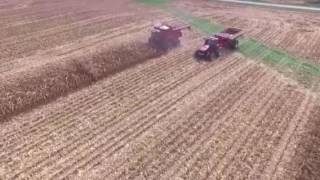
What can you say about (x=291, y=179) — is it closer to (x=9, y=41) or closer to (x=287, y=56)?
(x=287, y=56)

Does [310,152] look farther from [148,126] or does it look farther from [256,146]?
[148,126]

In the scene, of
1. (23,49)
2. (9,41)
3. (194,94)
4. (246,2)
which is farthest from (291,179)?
(246,2)

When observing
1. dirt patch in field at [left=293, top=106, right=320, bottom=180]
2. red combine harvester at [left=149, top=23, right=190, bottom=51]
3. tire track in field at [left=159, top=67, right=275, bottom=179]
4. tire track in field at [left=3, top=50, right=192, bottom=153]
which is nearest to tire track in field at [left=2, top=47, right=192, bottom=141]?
tire track in field at [left=3, top=50, right=192, bottom=153]

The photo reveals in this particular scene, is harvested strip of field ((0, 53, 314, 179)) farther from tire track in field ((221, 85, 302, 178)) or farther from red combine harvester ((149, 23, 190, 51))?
red combine harvester ((149, 23, 190, 51))

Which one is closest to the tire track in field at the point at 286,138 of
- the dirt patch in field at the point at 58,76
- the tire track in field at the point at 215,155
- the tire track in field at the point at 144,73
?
the tire track in field at the point at 215,155

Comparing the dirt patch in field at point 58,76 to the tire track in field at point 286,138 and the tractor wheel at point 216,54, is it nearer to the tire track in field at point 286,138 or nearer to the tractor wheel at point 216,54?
the tractor wheel at point 216,54

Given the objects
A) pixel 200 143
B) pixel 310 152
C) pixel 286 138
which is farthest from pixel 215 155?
pixel 310 152
